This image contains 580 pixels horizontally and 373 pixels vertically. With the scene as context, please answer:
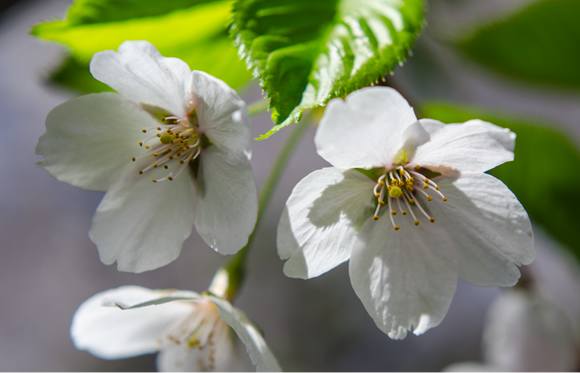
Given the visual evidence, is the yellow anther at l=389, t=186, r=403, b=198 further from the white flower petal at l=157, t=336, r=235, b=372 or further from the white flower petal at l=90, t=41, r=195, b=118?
the white flower petal at l=157, t=336, r=235, b=372

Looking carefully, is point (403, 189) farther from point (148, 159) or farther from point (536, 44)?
point (536, 44)

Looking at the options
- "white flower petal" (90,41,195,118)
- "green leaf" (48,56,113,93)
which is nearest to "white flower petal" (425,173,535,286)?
"white flower petal" (90,41,195,118)

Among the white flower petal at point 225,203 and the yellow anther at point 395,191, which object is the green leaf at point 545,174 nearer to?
the yellow anther at point 395,191

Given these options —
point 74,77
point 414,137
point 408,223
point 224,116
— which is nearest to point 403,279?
point 408,223

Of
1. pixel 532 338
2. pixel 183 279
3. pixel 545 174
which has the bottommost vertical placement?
pixel 183 279

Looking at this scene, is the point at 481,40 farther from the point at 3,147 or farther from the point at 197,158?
the point at 3,147

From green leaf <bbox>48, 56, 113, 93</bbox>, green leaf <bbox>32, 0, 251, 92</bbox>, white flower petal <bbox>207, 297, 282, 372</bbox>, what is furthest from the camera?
green leaf <bbox>48, 56, 113, 93</bbox>

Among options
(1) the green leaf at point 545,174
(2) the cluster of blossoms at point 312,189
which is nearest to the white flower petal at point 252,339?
(2) the cluster of blossoms at point 312,189
